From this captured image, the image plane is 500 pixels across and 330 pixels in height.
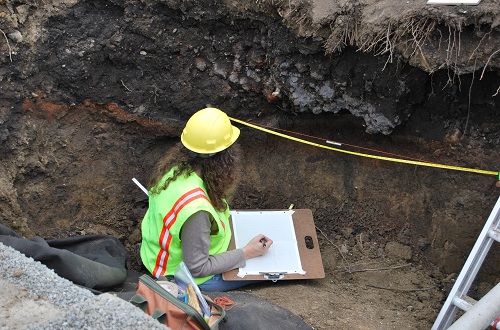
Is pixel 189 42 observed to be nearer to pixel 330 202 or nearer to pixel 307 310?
pixel 330 202

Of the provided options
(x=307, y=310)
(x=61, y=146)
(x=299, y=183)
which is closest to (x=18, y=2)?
(x=61, y=146)

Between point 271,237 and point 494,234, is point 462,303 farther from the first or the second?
point 271,237

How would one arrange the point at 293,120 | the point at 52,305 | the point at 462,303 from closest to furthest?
the point at 52,305 < the point at 462,303 < the point at 293,120

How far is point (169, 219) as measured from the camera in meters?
3.56

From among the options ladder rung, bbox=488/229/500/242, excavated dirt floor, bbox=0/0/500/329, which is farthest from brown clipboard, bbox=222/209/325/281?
ladder rung, bbox=488/229/500/242

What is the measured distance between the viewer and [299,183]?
204 inches

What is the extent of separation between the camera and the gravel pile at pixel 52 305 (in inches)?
98.8

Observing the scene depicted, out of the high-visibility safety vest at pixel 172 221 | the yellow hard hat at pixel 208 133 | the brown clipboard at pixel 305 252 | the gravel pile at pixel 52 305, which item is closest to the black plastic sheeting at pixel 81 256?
the high-visibility safety vest at pixel 172 221

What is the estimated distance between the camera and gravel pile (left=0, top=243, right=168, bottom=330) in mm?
2510

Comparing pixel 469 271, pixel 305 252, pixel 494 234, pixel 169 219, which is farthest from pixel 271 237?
pixel 494 234

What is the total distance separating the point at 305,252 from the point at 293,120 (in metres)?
1.29

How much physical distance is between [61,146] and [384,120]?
100.0 inches

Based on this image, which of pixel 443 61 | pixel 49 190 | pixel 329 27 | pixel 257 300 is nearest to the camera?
pixel 257 300

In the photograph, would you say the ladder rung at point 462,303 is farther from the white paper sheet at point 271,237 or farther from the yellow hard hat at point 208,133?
the yellow hard hat at point 208,133
